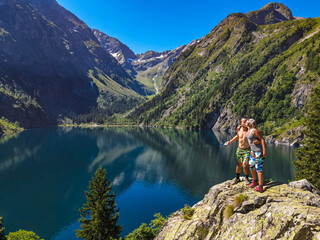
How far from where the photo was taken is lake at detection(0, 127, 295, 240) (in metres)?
46.7

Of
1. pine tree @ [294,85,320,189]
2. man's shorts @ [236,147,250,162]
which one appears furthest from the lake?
man's shorts @ [236,147,250,162]

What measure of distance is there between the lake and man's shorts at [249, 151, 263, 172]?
34206 mm

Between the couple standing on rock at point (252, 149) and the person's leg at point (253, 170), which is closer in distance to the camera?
the couple standing on rock at point (252, 149)

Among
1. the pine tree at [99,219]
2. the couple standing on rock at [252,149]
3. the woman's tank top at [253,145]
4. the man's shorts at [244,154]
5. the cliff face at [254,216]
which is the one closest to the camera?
the cliff face at [254,216]

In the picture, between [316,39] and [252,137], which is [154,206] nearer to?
[252,137]

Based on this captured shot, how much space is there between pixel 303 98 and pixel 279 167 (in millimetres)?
109075

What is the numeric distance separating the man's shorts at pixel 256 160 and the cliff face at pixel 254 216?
4.76ft

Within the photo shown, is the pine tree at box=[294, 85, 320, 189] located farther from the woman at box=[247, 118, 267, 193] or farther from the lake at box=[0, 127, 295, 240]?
the lake at box=[0, 127, 295, 240]

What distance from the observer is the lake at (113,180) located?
46719 mm

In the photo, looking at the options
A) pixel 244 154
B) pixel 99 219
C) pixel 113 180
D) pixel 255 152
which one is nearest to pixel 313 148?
pixel 244 154

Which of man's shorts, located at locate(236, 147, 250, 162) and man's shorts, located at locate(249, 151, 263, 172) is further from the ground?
man's shorts, located at locate(236, 147, 250, 162)

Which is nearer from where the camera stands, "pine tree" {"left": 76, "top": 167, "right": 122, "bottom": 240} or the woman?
the woman

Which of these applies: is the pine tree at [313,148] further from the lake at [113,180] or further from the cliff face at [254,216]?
the lake at [113,180]

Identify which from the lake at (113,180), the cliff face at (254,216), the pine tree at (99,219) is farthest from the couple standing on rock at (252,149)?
the lake at (113,180)
